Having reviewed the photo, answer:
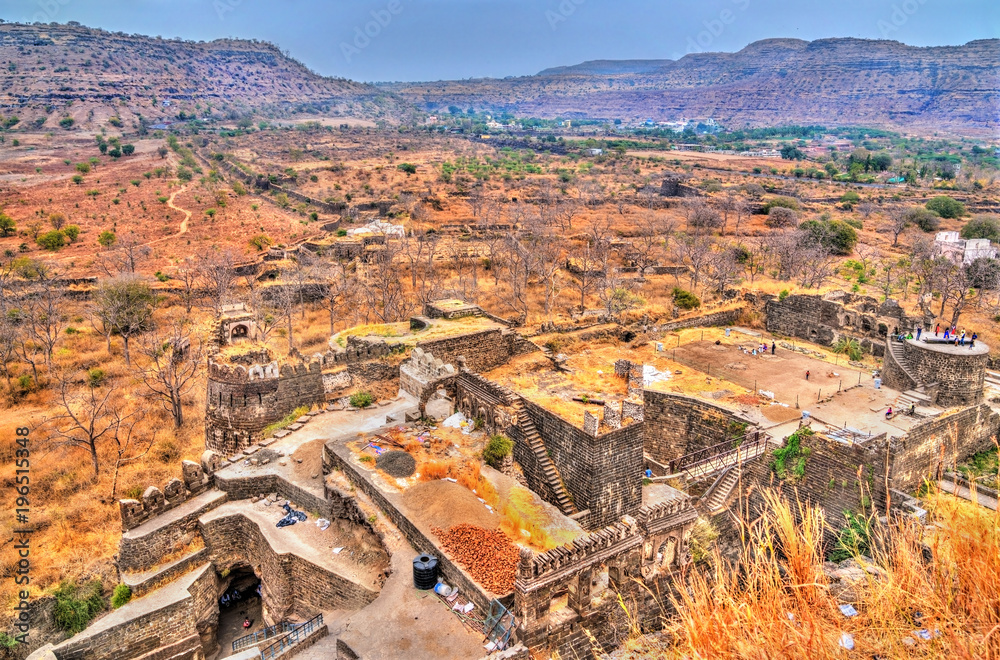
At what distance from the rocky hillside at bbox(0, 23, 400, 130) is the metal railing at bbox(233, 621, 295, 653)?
116696mm

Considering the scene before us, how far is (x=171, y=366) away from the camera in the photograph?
24203 mm

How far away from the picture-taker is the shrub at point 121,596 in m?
14.4

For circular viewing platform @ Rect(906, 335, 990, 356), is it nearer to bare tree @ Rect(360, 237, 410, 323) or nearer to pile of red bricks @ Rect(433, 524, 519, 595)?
pile of red bricks @ Rect(433, 524, 519, 595)

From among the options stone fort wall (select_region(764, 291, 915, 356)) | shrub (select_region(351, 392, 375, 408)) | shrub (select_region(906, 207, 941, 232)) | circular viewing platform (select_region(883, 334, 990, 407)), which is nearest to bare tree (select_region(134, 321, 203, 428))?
shrub (select_region(351, 392, 375, 408))

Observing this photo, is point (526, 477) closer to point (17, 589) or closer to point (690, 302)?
point (17, 589)

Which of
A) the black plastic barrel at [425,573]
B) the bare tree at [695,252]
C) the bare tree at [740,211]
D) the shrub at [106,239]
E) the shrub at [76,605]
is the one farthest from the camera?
the bare tree at [740,211]

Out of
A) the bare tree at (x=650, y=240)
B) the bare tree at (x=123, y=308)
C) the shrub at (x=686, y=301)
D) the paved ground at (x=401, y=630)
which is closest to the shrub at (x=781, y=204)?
the bare tree at (x=650, y=240)

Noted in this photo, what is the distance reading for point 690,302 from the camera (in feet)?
107

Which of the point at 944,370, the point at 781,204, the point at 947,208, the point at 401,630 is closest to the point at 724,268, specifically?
the point at 944,370

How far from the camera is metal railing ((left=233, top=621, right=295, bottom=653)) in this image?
14258 mm

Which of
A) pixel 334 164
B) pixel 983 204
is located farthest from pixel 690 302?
pixel 334 164

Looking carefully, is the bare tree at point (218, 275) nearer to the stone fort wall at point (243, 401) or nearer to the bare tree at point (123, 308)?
the bare tree at point (123, 308)

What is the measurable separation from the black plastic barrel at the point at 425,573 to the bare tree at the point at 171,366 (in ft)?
50.1

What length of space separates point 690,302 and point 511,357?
42.5ft
